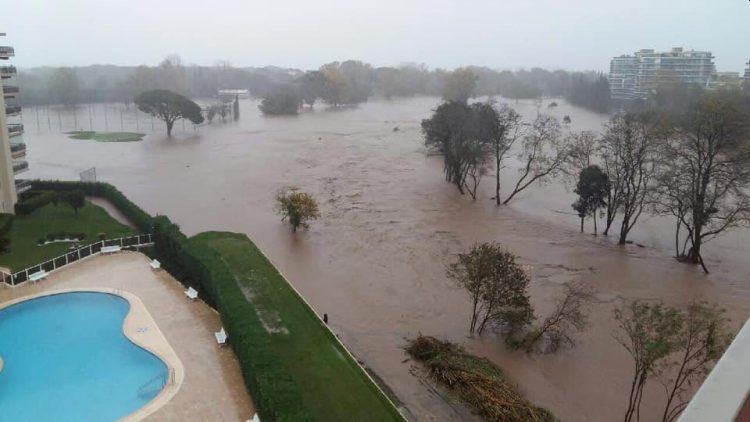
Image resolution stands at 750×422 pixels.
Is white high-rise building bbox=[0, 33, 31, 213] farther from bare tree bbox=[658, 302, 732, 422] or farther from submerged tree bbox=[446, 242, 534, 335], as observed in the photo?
bare tree bbox=[658, 302, 732, 422]

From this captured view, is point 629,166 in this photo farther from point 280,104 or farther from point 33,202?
point 280,104

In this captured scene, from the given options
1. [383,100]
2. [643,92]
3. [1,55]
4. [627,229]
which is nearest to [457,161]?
[627,229]

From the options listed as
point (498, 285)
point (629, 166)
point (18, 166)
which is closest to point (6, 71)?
point (18, 166)

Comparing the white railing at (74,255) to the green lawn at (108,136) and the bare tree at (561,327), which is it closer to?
the bare tree at (561,327)

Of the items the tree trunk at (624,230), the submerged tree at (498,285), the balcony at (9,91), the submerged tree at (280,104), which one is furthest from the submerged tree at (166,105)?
the submerged tree at (498,285)

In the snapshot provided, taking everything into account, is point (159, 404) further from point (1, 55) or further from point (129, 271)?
point (1, 55)

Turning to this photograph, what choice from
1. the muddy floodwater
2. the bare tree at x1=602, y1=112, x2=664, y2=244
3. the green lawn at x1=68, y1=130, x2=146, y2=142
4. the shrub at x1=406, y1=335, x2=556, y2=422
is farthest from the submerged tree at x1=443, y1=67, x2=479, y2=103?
the shrub at x1=406, y1=335, x2=556, y2=422
